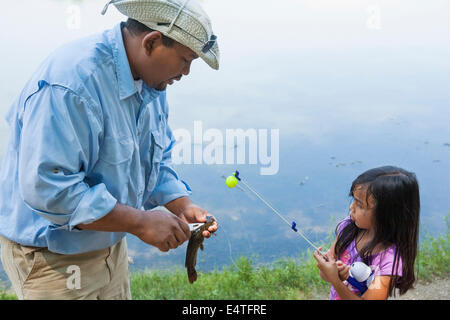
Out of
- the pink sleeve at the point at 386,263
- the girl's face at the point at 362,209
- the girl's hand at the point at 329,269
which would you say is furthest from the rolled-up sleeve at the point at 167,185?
the pink sleeve at the point at 386,263

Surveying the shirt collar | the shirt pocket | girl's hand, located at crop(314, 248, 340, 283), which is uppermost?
the shirt collar

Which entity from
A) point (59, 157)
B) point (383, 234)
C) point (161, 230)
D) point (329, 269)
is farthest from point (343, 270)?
point (59, 157)

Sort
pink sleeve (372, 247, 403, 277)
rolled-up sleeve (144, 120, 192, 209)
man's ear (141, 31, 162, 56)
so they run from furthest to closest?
rolled-up sleeve (144, 120, 192, 209) → pink sleeve (372, 247, 403, 277) → man's ear (141, 31, 162, 56)

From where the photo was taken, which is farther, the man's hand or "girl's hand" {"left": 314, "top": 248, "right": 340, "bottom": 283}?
"girl's hand" {"left": 314, "top": 248, "right": 340, "bottom": 283}

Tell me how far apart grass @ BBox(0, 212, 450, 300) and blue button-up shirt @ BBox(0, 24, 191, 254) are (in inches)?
69.3

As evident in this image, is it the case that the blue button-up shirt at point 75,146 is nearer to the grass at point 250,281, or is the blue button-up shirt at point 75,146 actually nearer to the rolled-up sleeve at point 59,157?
the rolled-up sleeve at point 59,157

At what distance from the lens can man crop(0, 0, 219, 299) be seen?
5.31 feet

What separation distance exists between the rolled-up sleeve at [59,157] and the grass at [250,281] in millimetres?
2077

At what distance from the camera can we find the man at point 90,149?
1619 mm

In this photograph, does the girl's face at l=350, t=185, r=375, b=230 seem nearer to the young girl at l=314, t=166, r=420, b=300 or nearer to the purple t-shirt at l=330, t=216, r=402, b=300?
the young girl at l=314, t=166, r=420, b=300

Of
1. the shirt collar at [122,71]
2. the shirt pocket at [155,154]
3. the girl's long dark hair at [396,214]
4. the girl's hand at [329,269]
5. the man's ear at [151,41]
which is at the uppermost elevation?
the man's ear at [151,41]

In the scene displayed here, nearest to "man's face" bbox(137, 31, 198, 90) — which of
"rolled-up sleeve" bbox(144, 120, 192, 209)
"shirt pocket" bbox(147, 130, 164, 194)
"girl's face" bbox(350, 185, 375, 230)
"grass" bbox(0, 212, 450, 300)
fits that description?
"shirt pocket" bbox(147, 130, 164, 194)

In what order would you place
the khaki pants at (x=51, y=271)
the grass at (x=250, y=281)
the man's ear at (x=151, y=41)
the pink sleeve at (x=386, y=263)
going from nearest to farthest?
the man's ear at (x=151, y=41) → the khaki pants at (x=51, y=271) → the pink sleeve at (x=386, y=263) → the grass at (x=250, y=281)
